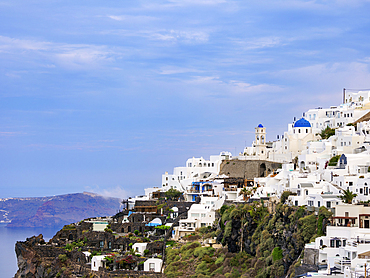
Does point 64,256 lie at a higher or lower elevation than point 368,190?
lower

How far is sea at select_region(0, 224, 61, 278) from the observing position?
11550 cm

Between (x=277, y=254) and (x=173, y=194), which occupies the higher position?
(x=173, y=194)

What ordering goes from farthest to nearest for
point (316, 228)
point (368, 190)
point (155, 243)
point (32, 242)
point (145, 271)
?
1. point (32, 242)
2. point (155, 243)
3. point (145, 271)
4. point (368, 190)
5. point (316, 228)

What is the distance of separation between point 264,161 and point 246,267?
37.2 m

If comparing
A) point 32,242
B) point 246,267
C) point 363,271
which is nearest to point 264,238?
point 246,267

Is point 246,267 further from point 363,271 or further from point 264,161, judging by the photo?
point 264,161

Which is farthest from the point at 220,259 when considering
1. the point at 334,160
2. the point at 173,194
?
the point at 173,194

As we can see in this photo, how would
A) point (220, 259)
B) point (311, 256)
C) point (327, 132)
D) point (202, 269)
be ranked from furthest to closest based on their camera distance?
1. point (327, 132)
2. point (220, 259)
3. point (202, 269)
4. point (311, 256)

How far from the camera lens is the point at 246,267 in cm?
5862

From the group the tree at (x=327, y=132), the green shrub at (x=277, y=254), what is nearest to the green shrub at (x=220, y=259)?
the green shrub at (x=277, y=254)

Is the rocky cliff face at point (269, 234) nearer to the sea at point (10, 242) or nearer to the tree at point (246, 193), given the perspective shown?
the tree at point (246, 193)

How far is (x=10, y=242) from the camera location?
152 m

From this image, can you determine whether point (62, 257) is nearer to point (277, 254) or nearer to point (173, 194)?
point (173, 194)

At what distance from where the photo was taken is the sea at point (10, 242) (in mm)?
115500
